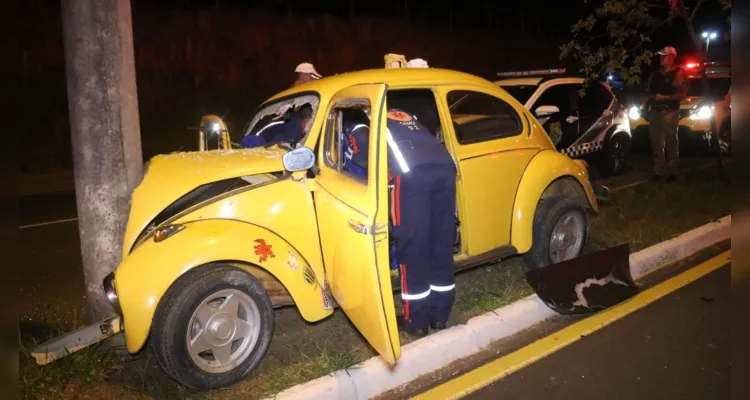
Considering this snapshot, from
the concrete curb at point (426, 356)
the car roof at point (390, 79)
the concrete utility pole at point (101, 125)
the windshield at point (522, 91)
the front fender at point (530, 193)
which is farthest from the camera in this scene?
the windshield at point (522, 91)

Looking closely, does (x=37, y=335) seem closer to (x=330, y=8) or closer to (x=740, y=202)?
(x=740, y=202)

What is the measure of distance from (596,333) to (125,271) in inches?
128

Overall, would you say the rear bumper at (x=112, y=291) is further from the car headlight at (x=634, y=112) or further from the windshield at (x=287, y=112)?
the car headlight at (x=634, y=112)

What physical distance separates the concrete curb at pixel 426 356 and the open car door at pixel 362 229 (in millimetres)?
342

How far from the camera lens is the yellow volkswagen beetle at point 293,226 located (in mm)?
3312

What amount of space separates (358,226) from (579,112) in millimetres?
6965

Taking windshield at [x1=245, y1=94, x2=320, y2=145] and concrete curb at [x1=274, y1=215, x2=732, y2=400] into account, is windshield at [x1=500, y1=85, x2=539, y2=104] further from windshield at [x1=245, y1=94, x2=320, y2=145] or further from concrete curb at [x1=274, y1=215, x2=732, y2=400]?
windshield at [x1=245, y1=94, x2=320, y2=145]

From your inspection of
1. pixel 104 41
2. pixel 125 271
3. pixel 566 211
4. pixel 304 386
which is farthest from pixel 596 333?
pixel 104 41

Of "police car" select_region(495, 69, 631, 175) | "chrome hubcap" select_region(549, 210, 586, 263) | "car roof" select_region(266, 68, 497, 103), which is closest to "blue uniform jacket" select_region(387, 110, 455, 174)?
"car roof" select_region(266, 68, 497, 103)

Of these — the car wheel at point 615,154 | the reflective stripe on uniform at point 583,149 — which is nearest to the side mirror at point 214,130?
the reflective stripe on uniform at point 583,149

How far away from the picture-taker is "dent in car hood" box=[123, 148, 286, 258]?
3797mm

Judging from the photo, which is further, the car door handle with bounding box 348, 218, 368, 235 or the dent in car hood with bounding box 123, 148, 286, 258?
the dent in car hood with bounding box 123, 148, 286, 258

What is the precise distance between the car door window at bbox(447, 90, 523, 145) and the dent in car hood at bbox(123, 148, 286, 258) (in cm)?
160

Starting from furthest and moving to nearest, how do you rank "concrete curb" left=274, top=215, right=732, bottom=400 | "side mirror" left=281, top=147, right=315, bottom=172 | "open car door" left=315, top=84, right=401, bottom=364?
"side mirror" left=281, top=147, right=315, bottom=172 < "concrete curb" left=274, top=215, right=732, bottom=400 < "open car door" left=315, top=84, right=401, bottom=364
